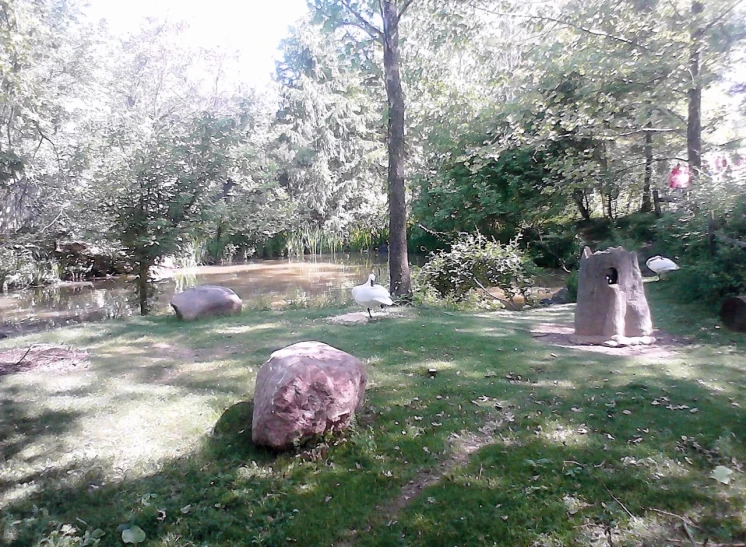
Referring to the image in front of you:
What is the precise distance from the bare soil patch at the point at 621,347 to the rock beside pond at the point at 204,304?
501 centimetres

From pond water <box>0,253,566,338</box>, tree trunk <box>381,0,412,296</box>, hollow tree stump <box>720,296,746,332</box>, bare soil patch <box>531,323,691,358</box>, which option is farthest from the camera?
pond water <box>0,253,566,338</box>

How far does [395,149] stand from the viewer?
34.7ft

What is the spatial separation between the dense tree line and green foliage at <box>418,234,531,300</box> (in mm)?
1103

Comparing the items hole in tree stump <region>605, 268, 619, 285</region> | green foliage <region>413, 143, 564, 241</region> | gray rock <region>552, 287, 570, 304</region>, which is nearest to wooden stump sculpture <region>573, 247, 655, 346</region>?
hole in tree stump <region>605, 268, 619, 285</region>

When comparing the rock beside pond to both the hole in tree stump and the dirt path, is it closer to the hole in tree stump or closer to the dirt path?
the hole in tree stump

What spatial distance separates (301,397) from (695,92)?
9.78 metres

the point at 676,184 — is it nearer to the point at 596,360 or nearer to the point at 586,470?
the point at 596,360

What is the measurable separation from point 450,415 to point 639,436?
55.2 inches

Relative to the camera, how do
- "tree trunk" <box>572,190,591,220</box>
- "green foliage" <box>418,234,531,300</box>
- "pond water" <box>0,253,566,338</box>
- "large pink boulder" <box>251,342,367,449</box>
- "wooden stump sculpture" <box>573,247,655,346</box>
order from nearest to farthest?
"large pink boulder" <box>251,342,367,449</box> → "wooden stump sculpture" <box>573,247,655,346</box> → "green foliage" <box>418,234,531,300</box> → "pond water" <box>0,253,566,338</box> → "tree trunk" <box>572,190,591,220</box>

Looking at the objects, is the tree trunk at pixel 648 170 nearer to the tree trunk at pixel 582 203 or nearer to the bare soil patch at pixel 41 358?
the tree trunk at pixel 582 203

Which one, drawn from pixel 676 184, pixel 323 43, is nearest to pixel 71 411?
pixel 676 184

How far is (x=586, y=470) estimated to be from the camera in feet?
11.6

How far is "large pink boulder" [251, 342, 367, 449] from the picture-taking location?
395 centimetres

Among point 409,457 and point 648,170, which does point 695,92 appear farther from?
point 409,457
